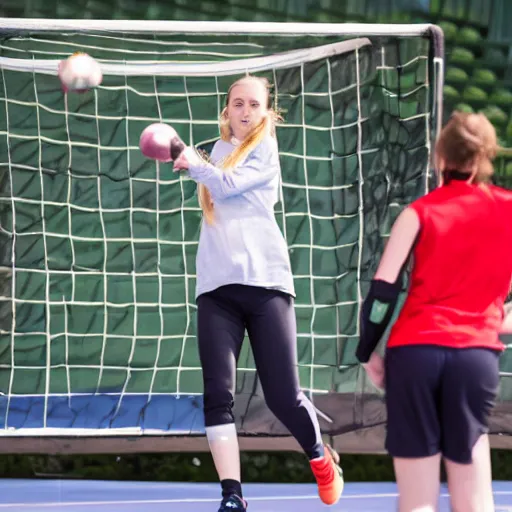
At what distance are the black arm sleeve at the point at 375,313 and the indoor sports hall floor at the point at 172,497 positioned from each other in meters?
2.02

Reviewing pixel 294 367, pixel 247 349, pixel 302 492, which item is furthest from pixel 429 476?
pixel 247 349

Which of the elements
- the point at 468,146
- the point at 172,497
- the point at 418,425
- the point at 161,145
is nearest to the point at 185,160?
the point at 161,145

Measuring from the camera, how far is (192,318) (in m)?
7.18

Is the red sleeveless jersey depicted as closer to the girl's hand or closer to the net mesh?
the girl's hand

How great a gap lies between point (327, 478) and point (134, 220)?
235 cm

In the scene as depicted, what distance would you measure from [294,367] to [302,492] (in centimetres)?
137

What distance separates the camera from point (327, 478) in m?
5.41

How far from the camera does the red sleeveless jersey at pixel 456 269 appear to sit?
3.69m

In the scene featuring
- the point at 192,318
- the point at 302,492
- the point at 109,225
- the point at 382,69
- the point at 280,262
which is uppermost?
the point at 382,69

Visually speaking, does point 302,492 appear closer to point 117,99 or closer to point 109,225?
point 109,225

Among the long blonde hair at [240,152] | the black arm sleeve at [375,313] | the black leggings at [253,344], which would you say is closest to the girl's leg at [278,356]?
the black leggings at [253,344]

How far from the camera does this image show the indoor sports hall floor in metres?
5.72

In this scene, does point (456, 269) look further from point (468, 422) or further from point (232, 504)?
point (232, 504)

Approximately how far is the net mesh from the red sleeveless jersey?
3265 millimetres
